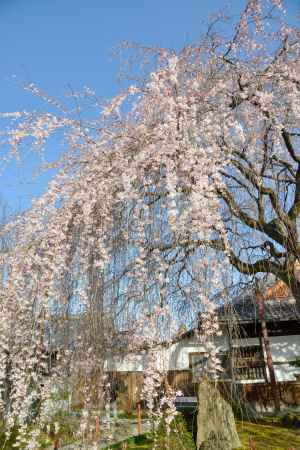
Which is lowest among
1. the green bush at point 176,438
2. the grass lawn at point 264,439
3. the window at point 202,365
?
the grass lawn at point 264,439

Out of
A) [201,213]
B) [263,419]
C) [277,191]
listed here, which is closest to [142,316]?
[201,213]

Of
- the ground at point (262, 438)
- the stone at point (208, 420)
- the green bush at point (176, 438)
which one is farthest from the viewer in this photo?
the ground at point (262, 438)

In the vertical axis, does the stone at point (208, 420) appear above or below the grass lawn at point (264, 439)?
above

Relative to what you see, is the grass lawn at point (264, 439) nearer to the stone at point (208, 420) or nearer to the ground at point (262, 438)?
the ground at point (262, 438)

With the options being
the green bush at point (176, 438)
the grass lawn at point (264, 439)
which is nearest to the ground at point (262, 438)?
the grass lawn at point (264, 439)

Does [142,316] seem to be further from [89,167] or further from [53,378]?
[89,167]

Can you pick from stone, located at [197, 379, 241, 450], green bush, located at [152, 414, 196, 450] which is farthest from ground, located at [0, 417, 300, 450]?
green bush, located at [152, 414, 196, 450]

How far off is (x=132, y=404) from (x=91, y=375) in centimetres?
677

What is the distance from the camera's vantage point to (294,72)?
4.42 meters

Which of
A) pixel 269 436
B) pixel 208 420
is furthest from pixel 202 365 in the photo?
pixel 269 436

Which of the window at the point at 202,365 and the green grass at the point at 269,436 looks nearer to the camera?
the window at the point at 202,365

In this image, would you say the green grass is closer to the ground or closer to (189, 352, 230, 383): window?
the ground

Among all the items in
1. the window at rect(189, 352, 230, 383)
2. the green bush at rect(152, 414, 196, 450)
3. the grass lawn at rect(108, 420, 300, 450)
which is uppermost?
the window at rect(189, 352, 230, 383)

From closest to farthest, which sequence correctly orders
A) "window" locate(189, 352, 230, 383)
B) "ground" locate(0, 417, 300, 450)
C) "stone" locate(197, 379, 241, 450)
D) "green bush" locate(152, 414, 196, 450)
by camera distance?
"green bush" locate(152, 414, 196, 450), "window" locate(189, 352, 230, 383), "stone" locate(197, 379, 241, 450), "ground" locate(0, 417, 300, 450)
